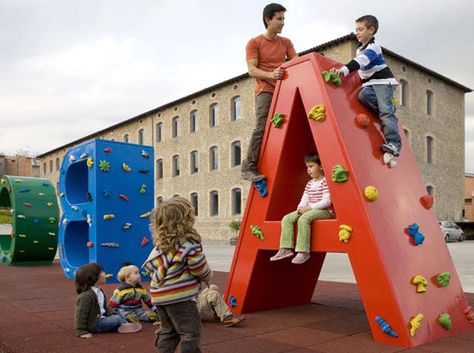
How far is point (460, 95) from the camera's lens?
3136 centimetres

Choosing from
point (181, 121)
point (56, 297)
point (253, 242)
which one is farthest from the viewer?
point (181, 121)

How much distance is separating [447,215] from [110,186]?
25.5 meters

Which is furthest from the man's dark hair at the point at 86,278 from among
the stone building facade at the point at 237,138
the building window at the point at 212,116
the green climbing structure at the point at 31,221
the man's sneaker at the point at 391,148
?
the building window at the point at 212,116

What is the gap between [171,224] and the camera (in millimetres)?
3215

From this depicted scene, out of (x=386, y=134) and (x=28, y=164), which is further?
(x=28, y=164)

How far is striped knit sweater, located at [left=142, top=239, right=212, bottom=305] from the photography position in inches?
126

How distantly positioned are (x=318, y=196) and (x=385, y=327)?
1.41 m

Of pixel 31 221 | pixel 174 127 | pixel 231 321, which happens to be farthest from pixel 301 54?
pixel 231 321

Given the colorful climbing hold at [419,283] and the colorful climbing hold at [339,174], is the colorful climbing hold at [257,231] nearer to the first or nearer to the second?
the colorful climbing hold at [339,174]

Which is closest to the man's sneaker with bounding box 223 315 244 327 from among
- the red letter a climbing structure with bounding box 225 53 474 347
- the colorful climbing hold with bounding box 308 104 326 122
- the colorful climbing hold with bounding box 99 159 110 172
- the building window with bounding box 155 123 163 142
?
the red letter a climbing structure with bounding box 225 53 474 347

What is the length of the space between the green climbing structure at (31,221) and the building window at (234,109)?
57.6ft

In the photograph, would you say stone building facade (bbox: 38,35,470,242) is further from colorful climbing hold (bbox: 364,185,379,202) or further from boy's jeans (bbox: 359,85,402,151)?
colorful climbing hold (bbox: 364,185,379,202)

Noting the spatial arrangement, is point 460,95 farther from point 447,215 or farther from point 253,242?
point 253,242

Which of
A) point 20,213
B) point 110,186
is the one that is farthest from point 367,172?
point 20,213
